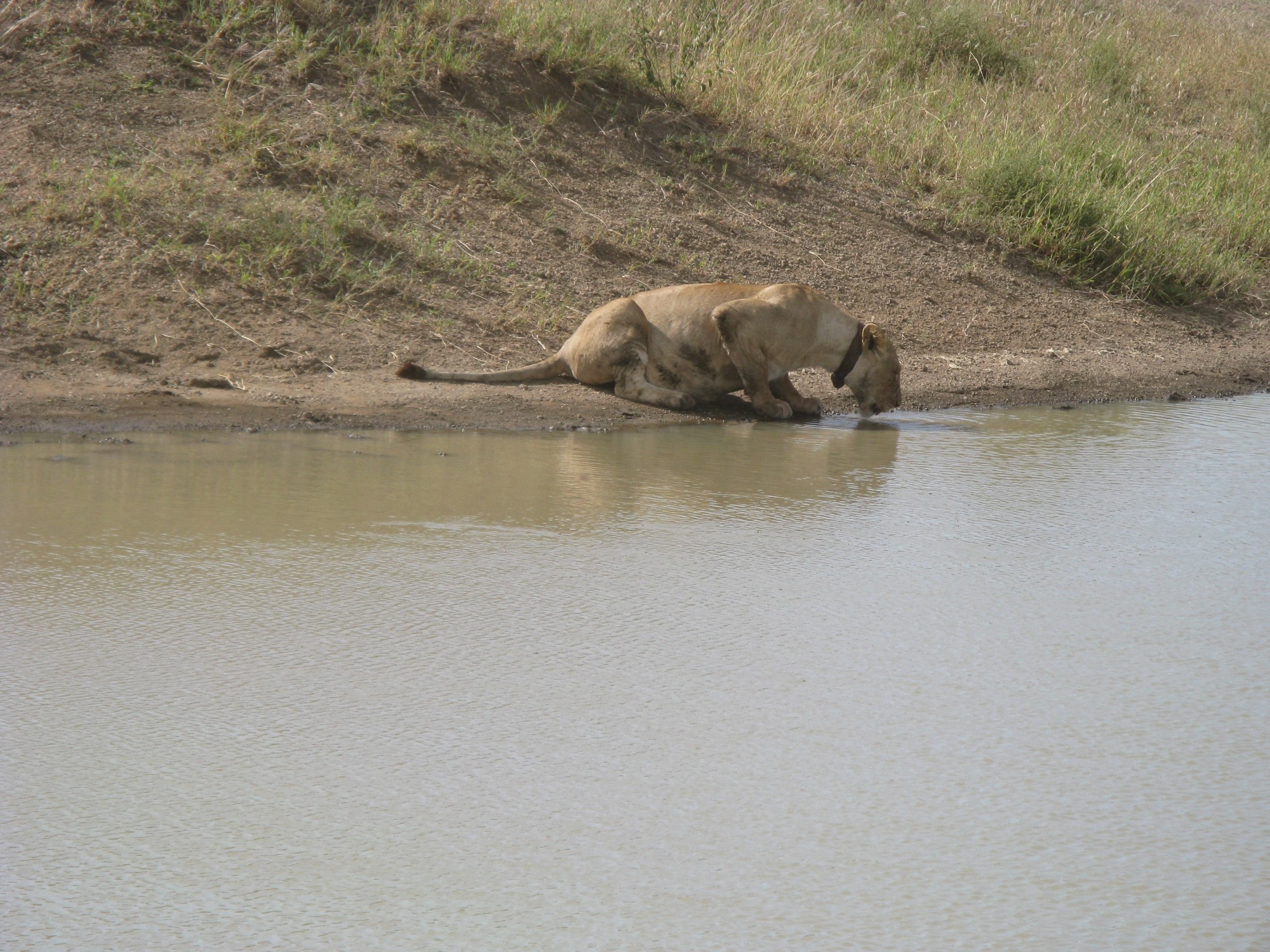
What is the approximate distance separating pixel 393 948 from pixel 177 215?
7520 mm

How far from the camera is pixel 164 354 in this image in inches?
318

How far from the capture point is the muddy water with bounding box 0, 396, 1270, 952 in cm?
270

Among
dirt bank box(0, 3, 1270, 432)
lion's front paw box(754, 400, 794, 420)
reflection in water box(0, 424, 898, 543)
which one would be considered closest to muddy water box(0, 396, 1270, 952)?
reflection in water box(0, 424, 898, 543)

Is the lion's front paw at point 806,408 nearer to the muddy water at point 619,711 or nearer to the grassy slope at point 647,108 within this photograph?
the grassy slope at point 647,108

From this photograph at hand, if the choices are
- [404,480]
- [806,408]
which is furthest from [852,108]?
[404,480]

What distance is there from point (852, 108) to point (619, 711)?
35.9 feet

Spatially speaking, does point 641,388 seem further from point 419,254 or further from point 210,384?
point 210,384

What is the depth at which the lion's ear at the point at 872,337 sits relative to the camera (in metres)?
8.48

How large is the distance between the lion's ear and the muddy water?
2.35 metres

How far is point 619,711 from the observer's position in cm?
359

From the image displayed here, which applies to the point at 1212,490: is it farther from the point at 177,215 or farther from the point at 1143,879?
the point at 177,215

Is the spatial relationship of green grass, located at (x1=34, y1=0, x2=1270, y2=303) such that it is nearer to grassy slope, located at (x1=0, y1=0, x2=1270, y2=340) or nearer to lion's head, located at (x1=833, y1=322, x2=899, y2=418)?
grassy slope, located at (x1=0, y1=0, x2=1270, y2=340)

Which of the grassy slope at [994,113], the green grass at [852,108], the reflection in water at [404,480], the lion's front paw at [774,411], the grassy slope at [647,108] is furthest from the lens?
the grassy slope at [994,113]

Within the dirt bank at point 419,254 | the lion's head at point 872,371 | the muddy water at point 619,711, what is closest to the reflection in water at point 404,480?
the muddy water at point 619,711
